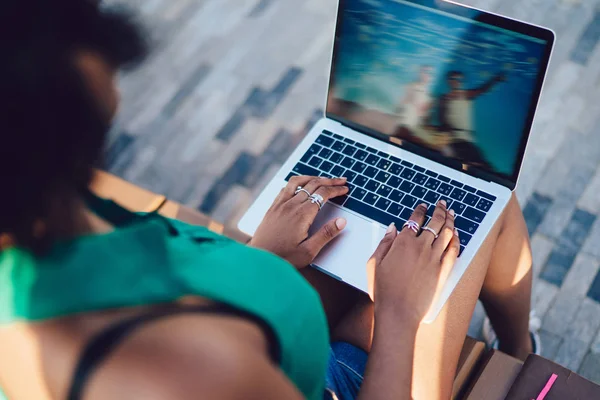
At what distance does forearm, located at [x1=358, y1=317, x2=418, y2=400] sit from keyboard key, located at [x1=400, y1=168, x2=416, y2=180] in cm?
32

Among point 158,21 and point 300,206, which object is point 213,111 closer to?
point 158,21

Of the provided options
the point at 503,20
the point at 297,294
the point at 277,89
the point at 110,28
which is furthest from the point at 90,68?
the point at 277,89

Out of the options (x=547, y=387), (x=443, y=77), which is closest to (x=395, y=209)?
(x=443, y=77)

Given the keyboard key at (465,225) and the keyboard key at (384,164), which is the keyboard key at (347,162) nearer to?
the keyboard key at (384,164)

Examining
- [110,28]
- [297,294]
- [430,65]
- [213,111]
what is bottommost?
[213,111]

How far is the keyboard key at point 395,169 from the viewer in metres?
1.13

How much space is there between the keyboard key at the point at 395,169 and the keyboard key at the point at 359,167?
2.0 inches

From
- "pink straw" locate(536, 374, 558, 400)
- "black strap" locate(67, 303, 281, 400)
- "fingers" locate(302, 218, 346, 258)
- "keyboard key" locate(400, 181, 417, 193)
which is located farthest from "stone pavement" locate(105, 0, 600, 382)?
"black strap" locate(67, 303, 281, 400)

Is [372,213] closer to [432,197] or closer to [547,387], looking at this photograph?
[432,197]

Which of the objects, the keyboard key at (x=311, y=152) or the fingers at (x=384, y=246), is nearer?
the fingers at (x=384, y=246)

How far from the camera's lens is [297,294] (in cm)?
65

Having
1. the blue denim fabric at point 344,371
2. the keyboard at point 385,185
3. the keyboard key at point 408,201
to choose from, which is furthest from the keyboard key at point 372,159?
the blue denim fabric at point 344,371

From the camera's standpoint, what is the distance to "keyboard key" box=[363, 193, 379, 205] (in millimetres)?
1103

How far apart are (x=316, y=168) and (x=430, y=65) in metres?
0.30
